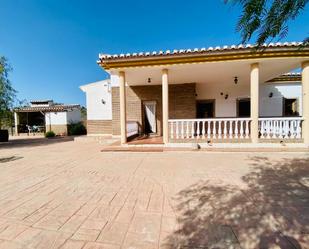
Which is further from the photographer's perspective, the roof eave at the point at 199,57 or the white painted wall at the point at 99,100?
the white painted wall at the point at 99,100

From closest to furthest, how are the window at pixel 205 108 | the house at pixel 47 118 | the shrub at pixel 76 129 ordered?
the window at pixel 205 108, the shrub at pixel 76 129, the house at pixel 47 118

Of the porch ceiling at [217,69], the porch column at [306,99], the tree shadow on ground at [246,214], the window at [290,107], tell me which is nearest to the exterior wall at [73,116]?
the porch ceiling at [217,69]

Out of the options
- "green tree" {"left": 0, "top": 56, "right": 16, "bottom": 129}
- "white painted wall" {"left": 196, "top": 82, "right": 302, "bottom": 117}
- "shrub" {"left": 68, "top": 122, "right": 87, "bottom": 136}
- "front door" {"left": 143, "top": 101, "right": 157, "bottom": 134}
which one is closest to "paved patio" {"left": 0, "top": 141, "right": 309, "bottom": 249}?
"front door" {"left": 143, "top": 101, "right": 157, "bottom": 134}

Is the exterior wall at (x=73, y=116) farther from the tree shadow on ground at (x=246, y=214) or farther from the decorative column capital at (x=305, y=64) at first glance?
the decorative column capital at (x=305, y=64)

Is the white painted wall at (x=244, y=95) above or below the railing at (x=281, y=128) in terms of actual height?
above

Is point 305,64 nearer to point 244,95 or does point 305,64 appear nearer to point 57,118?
point 244,95

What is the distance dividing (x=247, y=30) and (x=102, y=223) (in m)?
2.72

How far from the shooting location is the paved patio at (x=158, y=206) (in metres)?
1.76

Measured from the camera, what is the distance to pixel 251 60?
574 centimetres

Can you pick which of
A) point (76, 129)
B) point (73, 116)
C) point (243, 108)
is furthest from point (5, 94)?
point (243, 108)

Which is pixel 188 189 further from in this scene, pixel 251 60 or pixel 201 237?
pixel 251 60

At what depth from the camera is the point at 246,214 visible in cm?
220

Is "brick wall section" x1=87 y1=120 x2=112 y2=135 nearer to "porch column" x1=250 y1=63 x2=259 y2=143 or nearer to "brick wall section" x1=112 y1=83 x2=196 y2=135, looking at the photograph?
"brick wall section" x1=112 y1=83 x2=196 y2=135

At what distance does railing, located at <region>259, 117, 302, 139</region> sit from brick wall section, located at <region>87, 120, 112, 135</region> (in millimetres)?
8457
